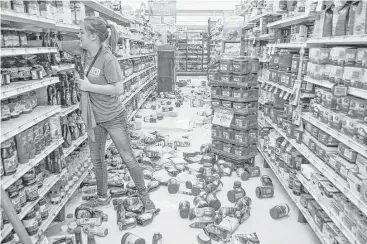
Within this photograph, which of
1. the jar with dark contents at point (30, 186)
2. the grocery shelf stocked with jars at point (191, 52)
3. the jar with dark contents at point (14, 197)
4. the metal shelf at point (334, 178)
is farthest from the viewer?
the grocery shelf stocked with jars at point (191, 52)

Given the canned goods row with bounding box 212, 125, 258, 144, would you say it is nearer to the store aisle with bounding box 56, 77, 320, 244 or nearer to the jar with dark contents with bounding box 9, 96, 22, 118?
the store aisle with bounding box 56, 77, 320, 244

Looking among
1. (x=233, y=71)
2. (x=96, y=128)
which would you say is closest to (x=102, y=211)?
(x=96, y=128)

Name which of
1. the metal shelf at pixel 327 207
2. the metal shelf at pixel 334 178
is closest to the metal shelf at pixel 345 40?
the metal shelf at pixel 334 178

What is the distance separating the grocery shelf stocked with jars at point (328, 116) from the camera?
2412 mm

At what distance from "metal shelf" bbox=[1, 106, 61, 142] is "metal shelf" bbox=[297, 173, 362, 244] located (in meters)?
2.54

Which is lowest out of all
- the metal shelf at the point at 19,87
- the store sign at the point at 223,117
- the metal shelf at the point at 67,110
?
the store sign at the point at 223,117

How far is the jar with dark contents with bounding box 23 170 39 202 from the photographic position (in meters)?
2.72

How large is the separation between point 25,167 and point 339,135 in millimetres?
2522

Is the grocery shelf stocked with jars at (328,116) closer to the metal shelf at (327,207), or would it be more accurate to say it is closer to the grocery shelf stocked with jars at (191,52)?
the metal shelf at (327,207)

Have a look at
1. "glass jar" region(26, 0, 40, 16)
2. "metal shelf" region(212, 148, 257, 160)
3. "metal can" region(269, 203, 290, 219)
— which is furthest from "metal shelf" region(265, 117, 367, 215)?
"glass jar" region(26, 0, 40, 16)

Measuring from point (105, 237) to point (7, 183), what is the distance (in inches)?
47.6

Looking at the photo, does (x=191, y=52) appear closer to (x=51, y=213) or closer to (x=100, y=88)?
(x=100, y=88)

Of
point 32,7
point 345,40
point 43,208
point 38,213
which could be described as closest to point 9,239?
point 38,213

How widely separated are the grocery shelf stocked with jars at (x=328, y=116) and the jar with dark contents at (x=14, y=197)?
97.6 inches
